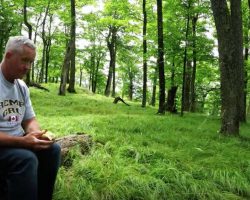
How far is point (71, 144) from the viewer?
5973 millimetres

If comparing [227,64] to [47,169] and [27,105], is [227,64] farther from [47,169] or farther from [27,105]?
[47,169]

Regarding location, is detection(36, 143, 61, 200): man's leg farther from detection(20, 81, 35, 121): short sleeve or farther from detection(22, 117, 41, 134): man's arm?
detection(20, 81, 35, 121): short sleeve

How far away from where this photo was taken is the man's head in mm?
3305

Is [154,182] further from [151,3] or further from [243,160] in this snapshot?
[151,3]

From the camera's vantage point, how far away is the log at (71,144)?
18.3 feet

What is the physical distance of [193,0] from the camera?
50.9 feet

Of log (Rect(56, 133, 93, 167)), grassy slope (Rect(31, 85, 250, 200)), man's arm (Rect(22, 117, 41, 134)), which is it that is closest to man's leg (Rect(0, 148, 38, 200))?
man's arm (Rect(22, 117, 41, 134))

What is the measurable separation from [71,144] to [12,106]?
2604 mm

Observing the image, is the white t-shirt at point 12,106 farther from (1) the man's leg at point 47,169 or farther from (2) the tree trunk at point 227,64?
(2) the tree trunk at point 227,64

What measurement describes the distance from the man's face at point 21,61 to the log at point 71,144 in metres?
2.44

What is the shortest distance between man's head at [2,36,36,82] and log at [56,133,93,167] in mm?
2426

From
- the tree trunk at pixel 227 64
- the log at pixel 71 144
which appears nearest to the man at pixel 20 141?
the log at pixel 71 144

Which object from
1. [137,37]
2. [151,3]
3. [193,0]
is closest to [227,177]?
[193,0]

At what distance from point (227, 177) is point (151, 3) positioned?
1991cm
